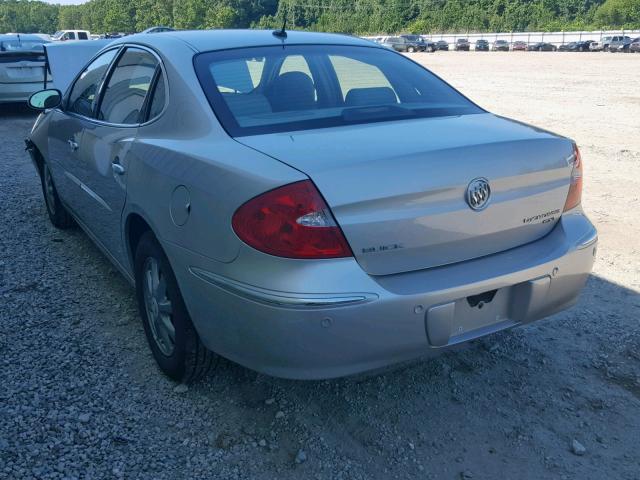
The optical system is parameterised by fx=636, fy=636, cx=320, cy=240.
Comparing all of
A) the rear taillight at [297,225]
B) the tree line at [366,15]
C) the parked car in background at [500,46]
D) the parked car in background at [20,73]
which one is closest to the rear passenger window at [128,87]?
the rear taillight at [297,225]

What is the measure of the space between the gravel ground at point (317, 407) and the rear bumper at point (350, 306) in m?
0.44

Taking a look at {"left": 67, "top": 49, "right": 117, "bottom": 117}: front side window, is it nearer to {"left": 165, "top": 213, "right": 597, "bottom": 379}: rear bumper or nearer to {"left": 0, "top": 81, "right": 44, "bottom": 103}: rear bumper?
{"left": 165, "top": 213, "right": 597, "bottom": 379}: rear bumper

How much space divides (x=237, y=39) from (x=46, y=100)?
2.00 m

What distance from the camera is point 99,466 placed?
8.19ft

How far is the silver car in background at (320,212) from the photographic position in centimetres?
222

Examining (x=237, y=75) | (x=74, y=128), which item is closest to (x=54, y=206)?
(x=74, y=128)

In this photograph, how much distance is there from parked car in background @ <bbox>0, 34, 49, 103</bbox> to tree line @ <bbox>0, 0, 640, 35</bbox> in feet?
225

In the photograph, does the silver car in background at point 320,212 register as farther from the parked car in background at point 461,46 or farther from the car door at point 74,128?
the parked car in background at point 461,46

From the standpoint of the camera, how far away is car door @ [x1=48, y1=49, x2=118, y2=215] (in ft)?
13.0

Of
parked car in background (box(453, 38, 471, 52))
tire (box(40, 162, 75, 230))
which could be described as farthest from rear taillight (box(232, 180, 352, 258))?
parked car in background (box(453, 38, 471, 52))

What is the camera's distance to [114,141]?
3340 mm

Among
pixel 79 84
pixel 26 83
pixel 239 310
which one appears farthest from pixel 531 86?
pixel 239 310

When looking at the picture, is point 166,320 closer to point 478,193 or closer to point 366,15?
point 478,193

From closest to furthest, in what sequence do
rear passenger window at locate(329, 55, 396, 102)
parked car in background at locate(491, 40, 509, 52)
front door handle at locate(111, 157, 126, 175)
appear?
front door handle at locate(111, 157, 126, 175), rear passenger window at locate(329, 55, 396, 102), parked car in background at locate(491, 40, 509, 52)
